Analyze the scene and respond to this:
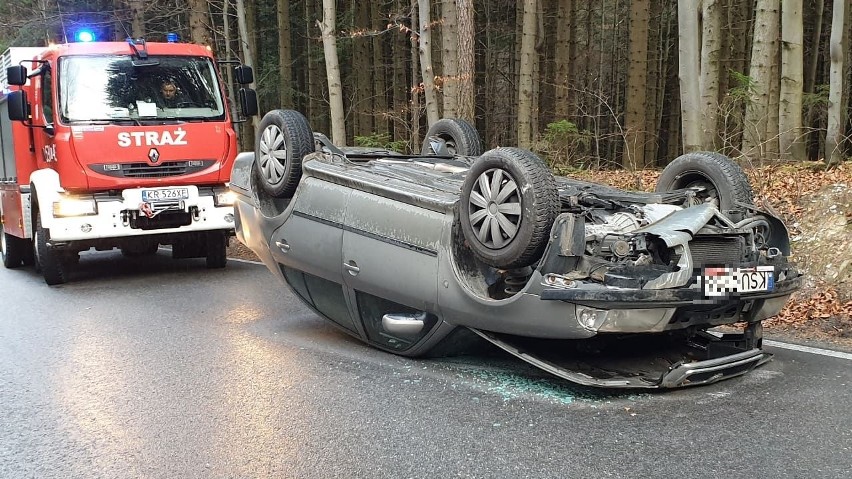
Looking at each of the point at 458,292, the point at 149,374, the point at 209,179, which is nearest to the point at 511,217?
the point at 458,292

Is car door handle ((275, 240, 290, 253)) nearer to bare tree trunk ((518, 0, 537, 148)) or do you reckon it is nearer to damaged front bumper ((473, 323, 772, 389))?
damaged front bumper ((473, 323, 772, 389))

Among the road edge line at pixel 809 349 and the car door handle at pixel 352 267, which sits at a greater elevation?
the car door handle at pixel 352 267

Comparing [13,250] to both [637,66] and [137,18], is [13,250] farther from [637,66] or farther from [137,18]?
[637,66]

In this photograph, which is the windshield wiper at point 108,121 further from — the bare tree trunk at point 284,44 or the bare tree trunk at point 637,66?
the bare tree trunk at point 284,44

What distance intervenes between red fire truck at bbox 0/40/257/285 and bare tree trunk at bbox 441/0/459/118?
301 centimetres

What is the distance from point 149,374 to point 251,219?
1.67 m

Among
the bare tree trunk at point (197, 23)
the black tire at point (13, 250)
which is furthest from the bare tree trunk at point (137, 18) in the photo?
the black tire at point (13, 250)

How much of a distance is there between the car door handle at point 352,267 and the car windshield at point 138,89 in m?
4.89

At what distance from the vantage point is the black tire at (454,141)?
21.4 ft

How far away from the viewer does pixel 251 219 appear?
243 inches

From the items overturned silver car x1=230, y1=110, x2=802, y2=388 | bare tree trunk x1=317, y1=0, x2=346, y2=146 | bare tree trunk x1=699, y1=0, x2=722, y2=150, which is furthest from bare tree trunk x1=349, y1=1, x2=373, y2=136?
overturned silver car x1=230, y1=110, x2=802, y2=388

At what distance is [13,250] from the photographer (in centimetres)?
1107

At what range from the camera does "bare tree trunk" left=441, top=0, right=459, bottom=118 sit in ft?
35.2

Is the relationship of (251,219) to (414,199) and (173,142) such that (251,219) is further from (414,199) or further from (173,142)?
(173,142)
